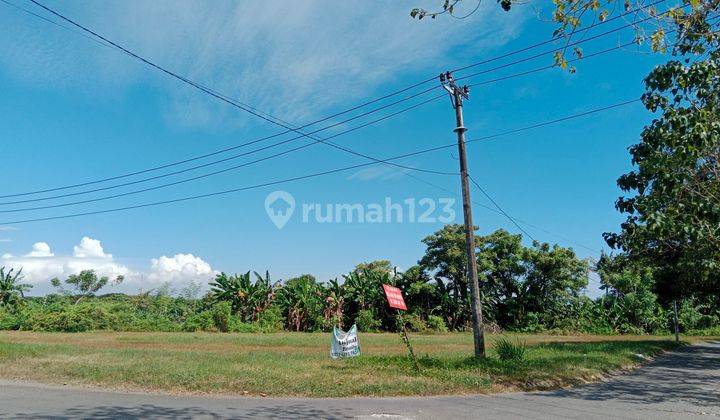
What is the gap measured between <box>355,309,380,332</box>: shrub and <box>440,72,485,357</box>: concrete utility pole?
998 inches

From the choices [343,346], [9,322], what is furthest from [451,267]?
[9,322]

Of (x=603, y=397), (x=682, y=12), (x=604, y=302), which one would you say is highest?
(x=682, y=12)

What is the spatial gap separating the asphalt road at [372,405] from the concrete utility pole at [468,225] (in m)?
3.30

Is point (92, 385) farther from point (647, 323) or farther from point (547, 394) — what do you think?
point (647, 323)

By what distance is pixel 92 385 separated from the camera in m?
11.2

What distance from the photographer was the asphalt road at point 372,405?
26.3ft

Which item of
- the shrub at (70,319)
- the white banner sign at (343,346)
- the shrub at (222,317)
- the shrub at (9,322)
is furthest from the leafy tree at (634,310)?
the shrub at (9,322)

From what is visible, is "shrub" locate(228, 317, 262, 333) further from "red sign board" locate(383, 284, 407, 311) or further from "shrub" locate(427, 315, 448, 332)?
A: "red sign board" locate(383, 284, 407, 311)

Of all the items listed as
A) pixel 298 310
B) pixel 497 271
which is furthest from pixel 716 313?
pixel 298 310

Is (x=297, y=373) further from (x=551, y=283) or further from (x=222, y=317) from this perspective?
(x=551, y=283)

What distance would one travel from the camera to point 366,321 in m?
39.5

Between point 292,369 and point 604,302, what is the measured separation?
131 ft

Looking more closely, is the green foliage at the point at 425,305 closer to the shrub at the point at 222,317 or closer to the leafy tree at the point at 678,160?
the shrub at the point at 222,317

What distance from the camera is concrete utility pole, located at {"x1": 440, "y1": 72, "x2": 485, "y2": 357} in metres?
14.1
